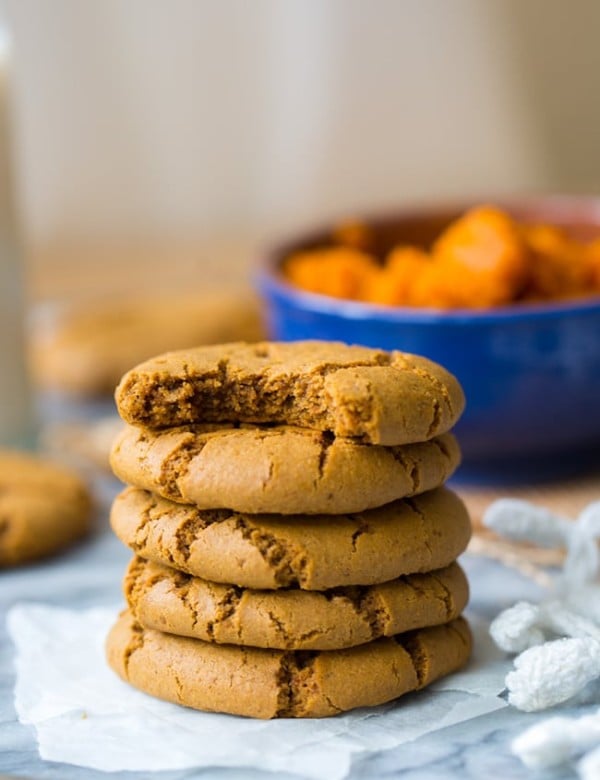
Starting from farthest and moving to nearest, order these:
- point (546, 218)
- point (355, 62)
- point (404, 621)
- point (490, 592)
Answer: point (355, 62) → point (546, 218) → point (490, 592) → point (404, 621)

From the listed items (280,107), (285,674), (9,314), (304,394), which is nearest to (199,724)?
(285,674)

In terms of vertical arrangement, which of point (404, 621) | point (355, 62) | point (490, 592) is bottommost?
point (490, 592)

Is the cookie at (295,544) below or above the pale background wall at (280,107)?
below

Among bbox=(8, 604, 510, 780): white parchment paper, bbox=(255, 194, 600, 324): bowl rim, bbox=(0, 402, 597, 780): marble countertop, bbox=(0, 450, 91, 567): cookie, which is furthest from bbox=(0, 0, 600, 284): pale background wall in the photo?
bbox=(8, 604, 510, 780): white parchment paper

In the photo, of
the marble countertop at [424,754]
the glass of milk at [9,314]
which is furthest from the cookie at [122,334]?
the marble countertop at [424,754]

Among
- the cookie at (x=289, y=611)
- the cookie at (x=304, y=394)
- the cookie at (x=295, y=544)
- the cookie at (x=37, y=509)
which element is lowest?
the cookie at (x=37, y=509)

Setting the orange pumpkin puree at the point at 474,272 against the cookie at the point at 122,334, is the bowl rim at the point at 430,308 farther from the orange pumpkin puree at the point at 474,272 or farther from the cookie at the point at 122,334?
the cookie at the point at 122,334

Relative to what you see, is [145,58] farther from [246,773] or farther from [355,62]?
[246,773]

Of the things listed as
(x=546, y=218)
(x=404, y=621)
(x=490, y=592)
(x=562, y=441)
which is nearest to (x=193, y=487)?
(x=404, y=621)

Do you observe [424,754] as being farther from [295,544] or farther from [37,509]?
[37,509]
